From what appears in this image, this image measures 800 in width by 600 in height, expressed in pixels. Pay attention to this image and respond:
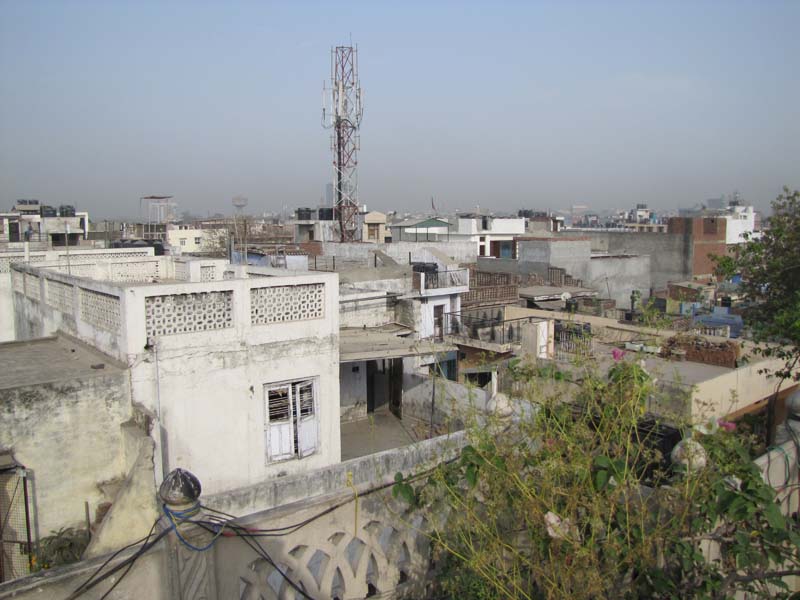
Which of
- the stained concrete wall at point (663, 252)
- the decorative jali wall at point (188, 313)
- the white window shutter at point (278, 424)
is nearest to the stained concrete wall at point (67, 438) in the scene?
the decorative jali wall at point (188, 313)

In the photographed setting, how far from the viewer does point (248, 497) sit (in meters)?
5.93

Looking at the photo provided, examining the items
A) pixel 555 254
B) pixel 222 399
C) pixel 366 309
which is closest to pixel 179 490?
pixel 222 399

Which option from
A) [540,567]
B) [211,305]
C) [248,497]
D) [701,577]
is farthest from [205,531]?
[211,305]

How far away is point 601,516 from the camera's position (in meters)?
4.07

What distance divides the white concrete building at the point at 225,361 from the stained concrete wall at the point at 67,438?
39 centimetres

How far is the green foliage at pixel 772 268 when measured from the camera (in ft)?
30.6

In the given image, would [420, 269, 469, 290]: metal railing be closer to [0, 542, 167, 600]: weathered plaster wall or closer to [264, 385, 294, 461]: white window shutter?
[264, 385, 294, 461]: white window shutter

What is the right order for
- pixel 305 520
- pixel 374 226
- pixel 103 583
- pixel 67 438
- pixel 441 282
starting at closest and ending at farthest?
pixel 103 583 < pixel 305 520 < pixel 67 438 < pixel 441 282 < pixel 374 226

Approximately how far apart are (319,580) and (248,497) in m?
2.09

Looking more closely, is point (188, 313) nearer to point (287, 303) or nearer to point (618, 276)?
point (287, 303)

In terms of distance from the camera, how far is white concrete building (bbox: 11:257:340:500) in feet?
28.7

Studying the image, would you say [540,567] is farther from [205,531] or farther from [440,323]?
[440,323]

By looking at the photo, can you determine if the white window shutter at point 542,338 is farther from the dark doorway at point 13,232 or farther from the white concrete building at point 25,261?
the dark doorway at point 13,232

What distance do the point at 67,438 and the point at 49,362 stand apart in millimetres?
1954
